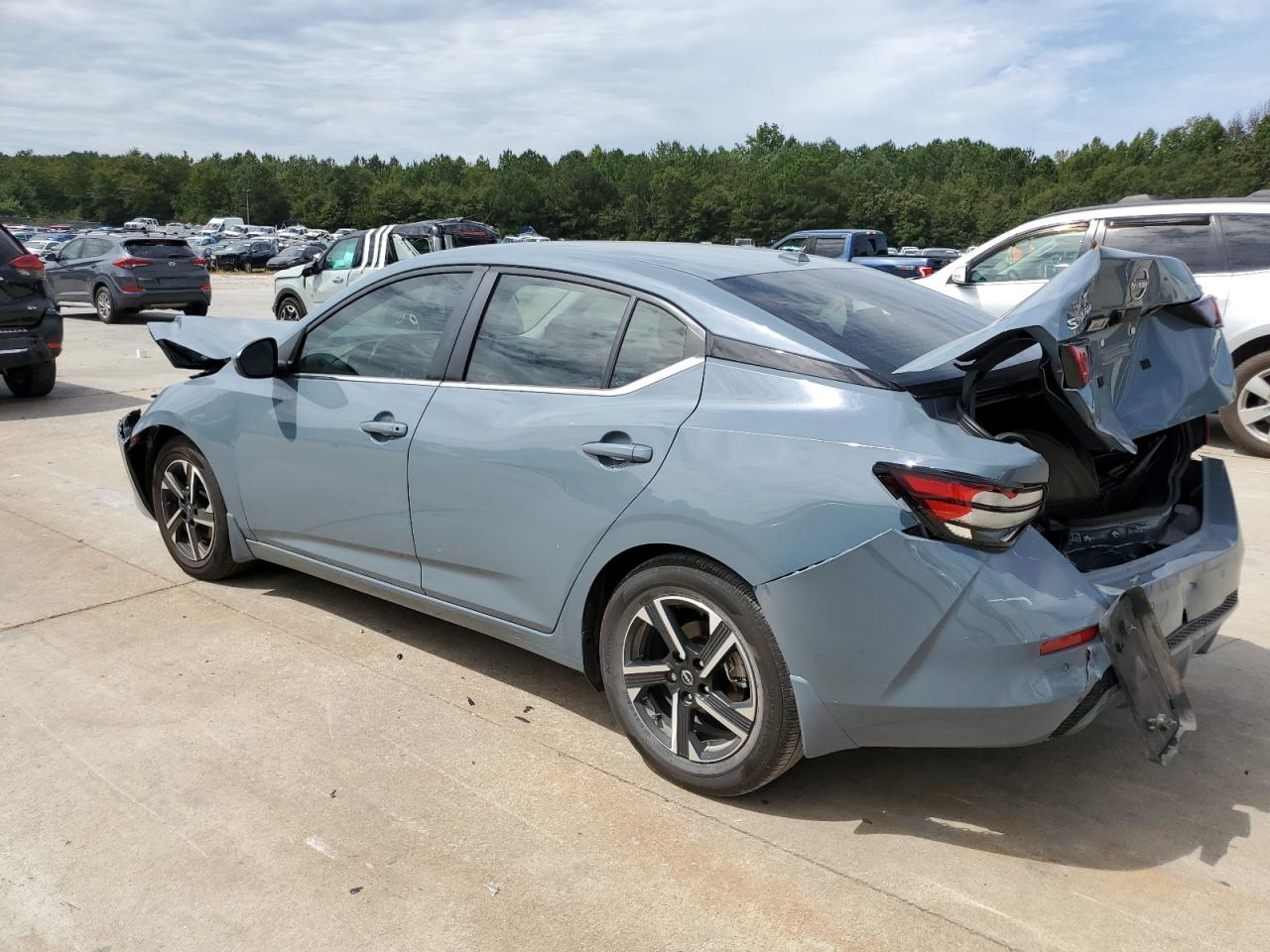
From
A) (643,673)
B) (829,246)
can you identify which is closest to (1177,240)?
(643,673)

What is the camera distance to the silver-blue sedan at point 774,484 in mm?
2666

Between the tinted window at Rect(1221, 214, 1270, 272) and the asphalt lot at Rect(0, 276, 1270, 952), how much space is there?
4744 mm

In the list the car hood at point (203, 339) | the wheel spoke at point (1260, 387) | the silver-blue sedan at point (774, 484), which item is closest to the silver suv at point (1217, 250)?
the wheel spoke at point (1260, 387)

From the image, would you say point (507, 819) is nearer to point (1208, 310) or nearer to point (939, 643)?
point (939, 643)

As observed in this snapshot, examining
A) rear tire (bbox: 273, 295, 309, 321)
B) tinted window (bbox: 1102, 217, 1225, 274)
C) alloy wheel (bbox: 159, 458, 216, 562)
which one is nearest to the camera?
alloy wheel (bbox: 159, 458, 216, 562)

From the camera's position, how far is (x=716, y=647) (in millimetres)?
3023

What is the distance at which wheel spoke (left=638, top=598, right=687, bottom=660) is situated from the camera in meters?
3.11

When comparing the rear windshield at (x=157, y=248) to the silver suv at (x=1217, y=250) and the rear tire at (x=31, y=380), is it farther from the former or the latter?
the silver suv at (x=1217, y=250)

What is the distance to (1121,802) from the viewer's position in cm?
313

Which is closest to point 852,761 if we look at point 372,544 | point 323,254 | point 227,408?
point 372,544

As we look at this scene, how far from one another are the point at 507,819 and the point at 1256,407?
23.7 ft

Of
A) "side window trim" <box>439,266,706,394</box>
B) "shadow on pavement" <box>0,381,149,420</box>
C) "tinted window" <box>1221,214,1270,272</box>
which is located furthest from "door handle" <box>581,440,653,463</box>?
"shadow on pavement" <box>0,381,149,420</box>

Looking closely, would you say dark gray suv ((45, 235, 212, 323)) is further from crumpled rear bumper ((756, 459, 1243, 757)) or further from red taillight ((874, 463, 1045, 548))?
red taillight ((874, 463, 1045, 548))

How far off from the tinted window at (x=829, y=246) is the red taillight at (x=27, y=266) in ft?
50.4
